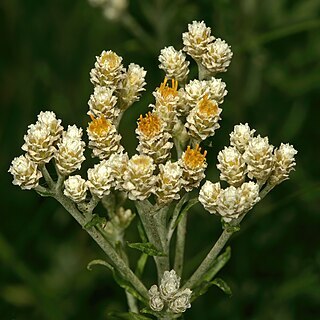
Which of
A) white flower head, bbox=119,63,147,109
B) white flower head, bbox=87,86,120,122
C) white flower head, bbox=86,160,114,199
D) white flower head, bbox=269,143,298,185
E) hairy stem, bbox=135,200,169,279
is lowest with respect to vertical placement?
white flower head, bbox=269,143,298,185

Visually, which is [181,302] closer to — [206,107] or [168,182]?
[168,182]

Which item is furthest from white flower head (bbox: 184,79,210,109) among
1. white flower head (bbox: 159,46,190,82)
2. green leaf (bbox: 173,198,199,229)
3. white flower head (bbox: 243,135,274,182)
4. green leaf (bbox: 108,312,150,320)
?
green leaf (bbox: 108,312,150,320)

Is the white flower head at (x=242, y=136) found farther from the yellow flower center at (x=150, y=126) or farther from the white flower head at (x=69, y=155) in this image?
the white flower head at (x=69, y=155)

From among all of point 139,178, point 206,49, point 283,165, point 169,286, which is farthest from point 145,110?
point 169,286

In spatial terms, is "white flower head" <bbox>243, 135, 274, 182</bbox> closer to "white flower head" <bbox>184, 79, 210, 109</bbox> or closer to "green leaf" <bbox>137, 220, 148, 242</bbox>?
"white flower head" <bbox>184, 79, 210, 109</bbox>

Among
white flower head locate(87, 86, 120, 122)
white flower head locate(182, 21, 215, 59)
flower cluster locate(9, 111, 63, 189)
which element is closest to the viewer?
flower cluster locate(9, 111, 63, 189)

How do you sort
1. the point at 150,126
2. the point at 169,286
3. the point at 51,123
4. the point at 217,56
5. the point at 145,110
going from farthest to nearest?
1. the point at 145,110
2. the point at 217,56
3. the point at 51,123
4. the point at 150,126
5. the point at 169,286
